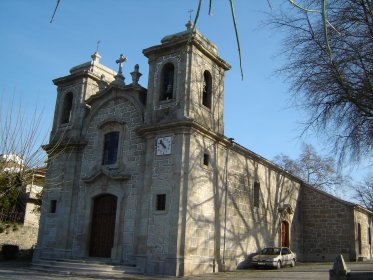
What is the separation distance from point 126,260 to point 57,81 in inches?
416

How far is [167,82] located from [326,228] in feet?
45.1

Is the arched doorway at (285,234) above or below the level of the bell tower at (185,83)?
below

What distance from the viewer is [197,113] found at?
1686 cm

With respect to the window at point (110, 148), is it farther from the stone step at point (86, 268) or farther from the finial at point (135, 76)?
the stone step at point (86, 268)

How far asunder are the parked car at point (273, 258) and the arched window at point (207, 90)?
731 centimetres

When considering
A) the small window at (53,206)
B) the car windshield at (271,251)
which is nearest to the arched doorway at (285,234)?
the car windshield at (271,251)

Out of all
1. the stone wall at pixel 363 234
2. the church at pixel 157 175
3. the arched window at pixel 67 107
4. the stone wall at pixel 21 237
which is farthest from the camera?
the stone wall at pixel 363 234

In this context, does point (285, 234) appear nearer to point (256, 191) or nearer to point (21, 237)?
point (256, 191)

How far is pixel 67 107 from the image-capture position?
70.2ft

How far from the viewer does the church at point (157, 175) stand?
15.6 metres

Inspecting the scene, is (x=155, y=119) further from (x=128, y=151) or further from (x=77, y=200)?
(x=77, y=200)

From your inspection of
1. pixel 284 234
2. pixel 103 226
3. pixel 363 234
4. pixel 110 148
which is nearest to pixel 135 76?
pixel 110 148

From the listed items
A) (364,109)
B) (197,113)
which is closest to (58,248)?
(197,113)

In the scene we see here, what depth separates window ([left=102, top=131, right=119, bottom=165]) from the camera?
60.2 feet
